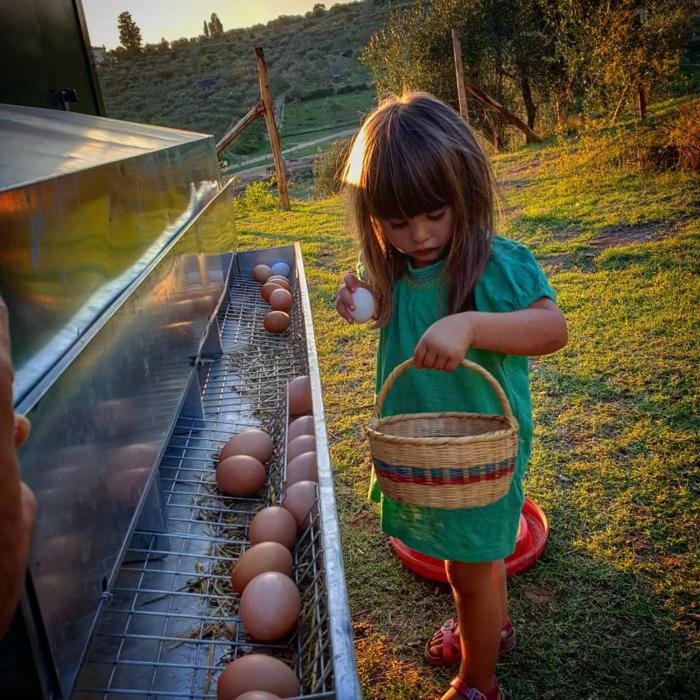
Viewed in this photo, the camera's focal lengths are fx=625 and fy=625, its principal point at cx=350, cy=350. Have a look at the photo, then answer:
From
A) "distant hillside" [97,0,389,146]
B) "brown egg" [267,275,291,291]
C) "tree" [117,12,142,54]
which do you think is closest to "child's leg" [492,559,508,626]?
"brown egg" [267,275,291,291]

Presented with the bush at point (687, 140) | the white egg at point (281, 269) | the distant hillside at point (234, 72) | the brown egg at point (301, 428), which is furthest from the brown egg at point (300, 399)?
the distant hillside at point (234, 72)

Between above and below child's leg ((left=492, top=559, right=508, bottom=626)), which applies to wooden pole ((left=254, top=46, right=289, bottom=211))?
above

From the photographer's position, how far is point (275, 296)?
506 centimetres

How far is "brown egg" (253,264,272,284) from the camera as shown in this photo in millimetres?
5730

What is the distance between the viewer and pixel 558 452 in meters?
3.11

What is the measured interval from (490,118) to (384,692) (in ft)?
45.8

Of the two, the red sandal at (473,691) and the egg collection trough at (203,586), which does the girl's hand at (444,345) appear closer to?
the egg collection trough at (203,586)

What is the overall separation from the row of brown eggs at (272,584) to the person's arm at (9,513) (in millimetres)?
964

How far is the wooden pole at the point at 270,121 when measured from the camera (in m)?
10.0

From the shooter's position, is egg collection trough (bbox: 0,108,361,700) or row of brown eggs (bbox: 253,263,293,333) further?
row of brown eggs (bbox: 253,263,293,333)

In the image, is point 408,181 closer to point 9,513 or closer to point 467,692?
point 9,513

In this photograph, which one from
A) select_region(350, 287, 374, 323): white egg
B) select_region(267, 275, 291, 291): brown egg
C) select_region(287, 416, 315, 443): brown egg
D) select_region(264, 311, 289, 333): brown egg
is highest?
select_region(350, 287, 374, 323): white egg

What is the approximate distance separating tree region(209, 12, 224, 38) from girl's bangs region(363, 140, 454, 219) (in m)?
42.7

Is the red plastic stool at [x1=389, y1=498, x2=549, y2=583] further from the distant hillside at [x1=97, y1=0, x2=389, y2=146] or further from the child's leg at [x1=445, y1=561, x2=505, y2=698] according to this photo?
the distant hillside at [x1=97, y1=0, x2=389, y2=146]
